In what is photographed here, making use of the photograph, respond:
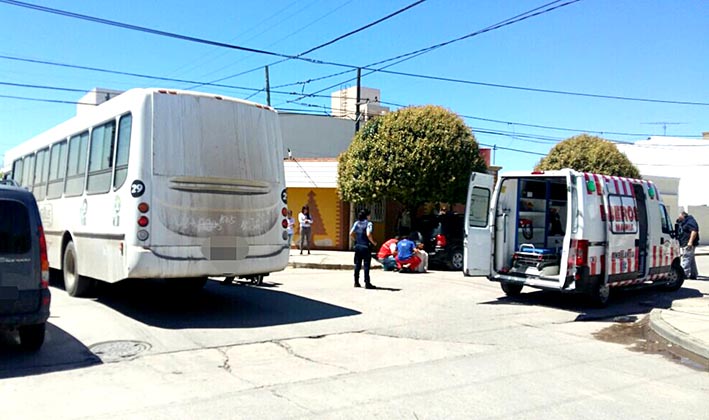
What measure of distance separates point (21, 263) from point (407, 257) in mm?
11494

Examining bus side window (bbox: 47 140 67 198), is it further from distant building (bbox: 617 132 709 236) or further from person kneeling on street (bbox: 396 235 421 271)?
distant building (bbox: 617 132 709 236)

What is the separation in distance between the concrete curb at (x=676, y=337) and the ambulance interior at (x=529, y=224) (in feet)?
7.63

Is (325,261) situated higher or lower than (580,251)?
lower

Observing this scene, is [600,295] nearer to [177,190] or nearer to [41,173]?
[177,190]

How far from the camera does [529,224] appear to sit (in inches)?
496

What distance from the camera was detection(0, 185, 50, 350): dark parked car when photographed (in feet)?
20.5

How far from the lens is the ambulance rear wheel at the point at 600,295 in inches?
435

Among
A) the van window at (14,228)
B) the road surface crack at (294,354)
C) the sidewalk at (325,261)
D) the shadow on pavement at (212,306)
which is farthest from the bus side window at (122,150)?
the sidewalk at (325,261)

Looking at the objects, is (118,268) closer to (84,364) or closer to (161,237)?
(161,237)

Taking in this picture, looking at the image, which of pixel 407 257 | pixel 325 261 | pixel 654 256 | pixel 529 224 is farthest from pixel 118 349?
pixel 325 261

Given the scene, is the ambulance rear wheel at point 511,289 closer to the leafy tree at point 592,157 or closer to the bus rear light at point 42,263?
the bus rear light at point 42,263

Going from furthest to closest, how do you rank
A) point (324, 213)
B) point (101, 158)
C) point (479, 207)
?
point (324, 213)
point (479, 207)
point (101, 158)

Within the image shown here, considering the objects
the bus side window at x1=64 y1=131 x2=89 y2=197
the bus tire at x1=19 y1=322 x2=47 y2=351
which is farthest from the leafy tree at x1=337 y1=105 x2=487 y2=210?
the bus tire at x1=19 y1=322 x2=47 y2=351

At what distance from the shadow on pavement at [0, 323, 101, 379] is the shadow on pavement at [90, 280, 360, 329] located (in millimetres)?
→ 1412
